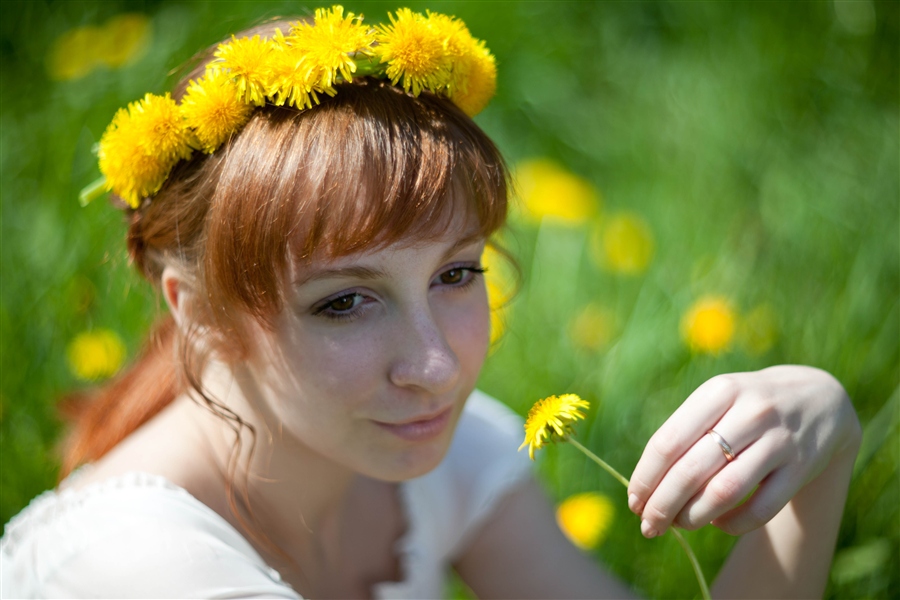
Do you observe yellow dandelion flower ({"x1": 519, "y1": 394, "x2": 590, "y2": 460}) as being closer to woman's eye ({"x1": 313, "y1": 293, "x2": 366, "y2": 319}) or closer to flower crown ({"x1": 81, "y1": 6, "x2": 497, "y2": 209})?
woman's eye ({"x1": 313, "y1": 293, "x2": 366, "y2": 319})

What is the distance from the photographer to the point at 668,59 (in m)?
3.56

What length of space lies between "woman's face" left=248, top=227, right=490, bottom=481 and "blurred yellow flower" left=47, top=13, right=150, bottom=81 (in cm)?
222

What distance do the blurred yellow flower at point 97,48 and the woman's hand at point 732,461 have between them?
2.65 meters

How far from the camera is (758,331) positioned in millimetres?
2105

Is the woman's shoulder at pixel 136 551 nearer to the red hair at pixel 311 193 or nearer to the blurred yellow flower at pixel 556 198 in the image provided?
the red hair at pixel 311 193

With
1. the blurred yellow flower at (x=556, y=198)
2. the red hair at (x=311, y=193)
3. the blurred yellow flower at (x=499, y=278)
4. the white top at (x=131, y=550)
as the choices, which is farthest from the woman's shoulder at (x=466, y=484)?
the blurred yellow flower at (x=556, y=198)

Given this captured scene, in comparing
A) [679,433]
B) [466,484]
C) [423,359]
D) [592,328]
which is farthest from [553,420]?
[592,328]

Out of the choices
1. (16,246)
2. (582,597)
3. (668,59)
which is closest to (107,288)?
(16,246)

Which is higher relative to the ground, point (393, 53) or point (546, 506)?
point (393, 53)

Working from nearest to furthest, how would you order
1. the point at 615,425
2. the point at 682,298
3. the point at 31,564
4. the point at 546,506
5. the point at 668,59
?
the point at 31,564 < the point at 546,506 < the point at 615,425 < the point at 682,298 < the point at 668,59

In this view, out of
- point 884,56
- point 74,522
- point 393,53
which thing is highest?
point 393,53

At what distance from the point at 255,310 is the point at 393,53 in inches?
16.5

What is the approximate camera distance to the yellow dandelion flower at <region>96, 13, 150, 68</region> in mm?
3100

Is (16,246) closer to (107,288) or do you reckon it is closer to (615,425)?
(107,288)
